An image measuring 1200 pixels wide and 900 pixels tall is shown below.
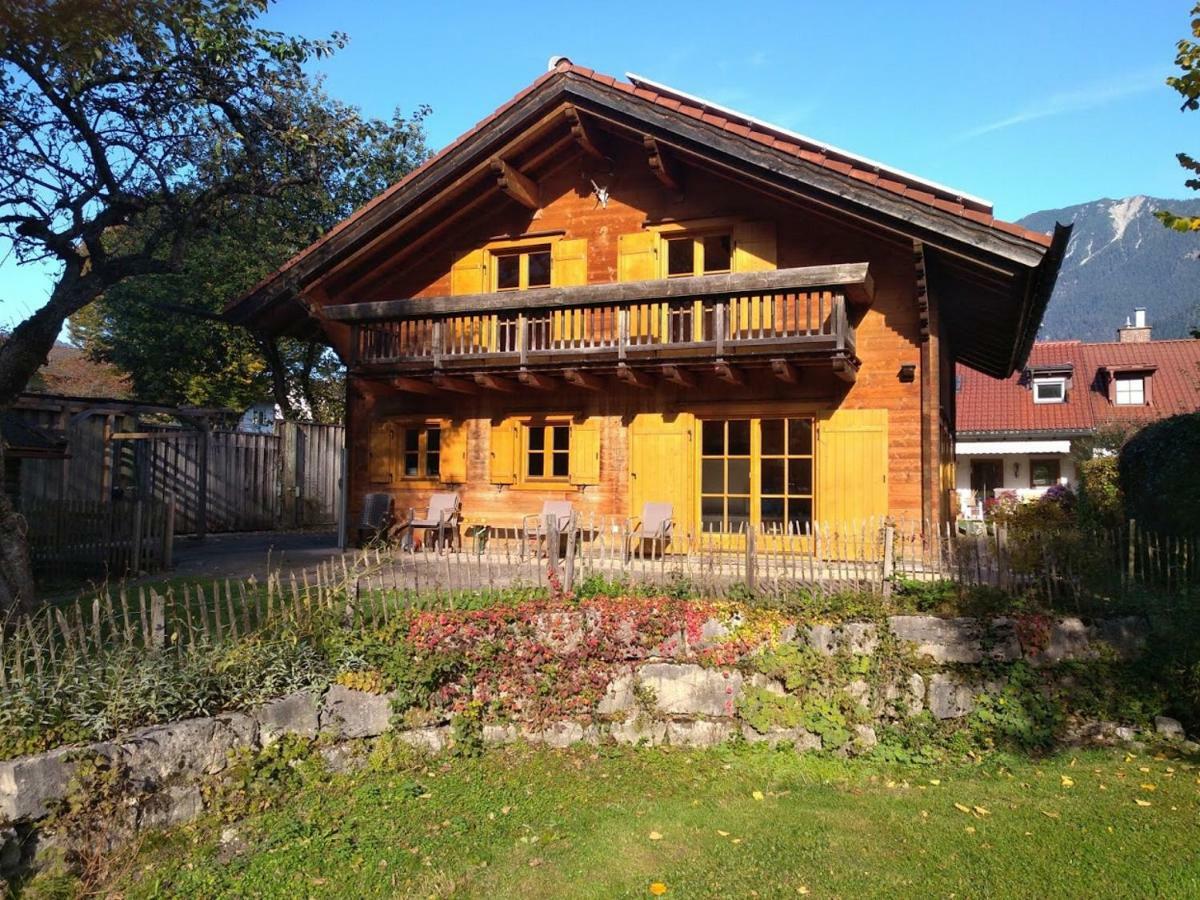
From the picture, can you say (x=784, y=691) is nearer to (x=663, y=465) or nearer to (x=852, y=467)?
(x=852, y=467)

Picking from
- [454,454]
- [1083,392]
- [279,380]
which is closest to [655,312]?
[454,454]

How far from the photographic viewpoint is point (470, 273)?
45.4 ft

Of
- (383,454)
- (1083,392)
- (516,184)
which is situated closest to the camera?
(516,184)

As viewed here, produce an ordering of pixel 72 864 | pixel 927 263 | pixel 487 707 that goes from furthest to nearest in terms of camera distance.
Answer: pixel 927 263 → pixel 487 707 → pixel 72 864

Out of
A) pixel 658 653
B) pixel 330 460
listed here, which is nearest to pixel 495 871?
pixel 658 653

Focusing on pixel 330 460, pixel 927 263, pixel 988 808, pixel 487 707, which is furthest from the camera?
pixel 330 460

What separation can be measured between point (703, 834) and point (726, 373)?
6997mm

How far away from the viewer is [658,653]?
7.44 meters

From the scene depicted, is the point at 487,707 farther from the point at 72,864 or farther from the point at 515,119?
the point at 515,119

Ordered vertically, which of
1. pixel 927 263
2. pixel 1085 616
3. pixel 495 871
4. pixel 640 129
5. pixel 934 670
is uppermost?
pixel 640 129

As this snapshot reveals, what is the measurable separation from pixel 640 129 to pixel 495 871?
10102mm

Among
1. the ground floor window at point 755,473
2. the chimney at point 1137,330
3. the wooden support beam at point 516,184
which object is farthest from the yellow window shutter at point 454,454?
the chimney at point 1137,330

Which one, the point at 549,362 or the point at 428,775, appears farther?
the point at 549,362

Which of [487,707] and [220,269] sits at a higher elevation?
[220,269]
